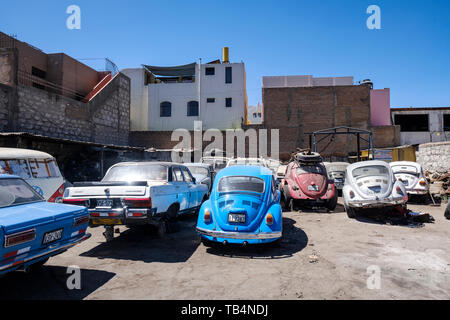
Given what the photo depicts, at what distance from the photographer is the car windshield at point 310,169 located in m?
9.51

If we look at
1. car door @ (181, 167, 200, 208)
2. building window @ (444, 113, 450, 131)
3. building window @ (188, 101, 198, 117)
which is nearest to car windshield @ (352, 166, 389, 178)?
car door @ (181, 167, 200, 208)

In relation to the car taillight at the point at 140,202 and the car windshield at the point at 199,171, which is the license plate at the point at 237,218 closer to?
the car taillight at the point at 140,202

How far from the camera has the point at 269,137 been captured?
1080 inches

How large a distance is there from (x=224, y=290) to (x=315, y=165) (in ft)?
23.7

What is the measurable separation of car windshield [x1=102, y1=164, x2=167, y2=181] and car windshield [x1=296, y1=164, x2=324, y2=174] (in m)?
5.20

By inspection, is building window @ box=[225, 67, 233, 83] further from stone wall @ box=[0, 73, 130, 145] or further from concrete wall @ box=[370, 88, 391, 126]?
concrete wall @ box=[370, 88, 391, 126]

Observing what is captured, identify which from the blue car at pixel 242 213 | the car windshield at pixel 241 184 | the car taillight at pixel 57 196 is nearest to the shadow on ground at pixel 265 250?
the blue car at pixel 242 213

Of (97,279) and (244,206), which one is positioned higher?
(244,206)

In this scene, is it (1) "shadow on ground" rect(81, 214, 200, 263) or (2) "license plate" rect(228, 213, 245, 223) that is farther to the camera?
(2) "license plate" rect(228, 213, 245, 223)

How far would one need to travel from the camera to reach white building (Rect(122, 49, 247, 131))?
100 feet

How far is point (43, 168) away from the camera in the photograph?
24.2ft

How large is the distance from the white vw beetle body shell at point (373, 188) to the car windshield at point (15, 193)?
7594 millimetres
